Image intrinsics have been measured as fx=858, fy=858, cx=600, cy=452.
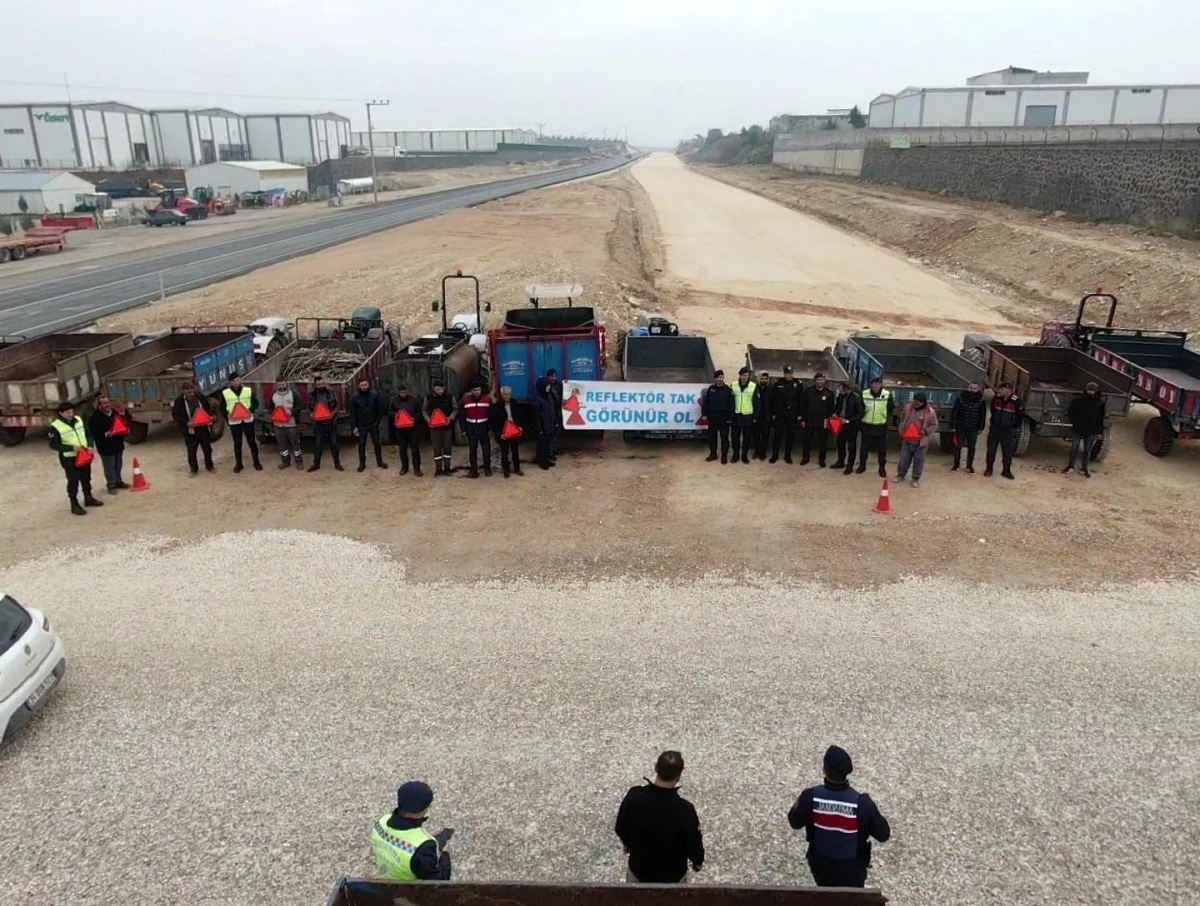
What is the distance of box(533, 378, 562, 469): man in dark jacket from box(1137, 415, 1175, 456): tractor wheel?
1079 cm

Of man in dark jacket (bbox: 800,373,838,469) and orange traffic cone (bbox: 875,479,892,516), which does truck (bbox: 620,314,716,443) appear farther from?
orange traffic cone (bbox: 875,479,892,516)

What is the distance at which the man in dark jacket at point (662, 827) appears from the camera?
5164 mm

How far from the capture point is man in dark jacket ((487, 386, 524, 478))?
14109 mm

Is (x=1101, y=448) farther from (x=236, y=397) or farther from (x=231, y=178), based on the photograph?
(x=231, y=178)

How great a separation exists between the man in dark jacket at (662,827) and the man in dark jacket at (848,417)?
33.3 ft

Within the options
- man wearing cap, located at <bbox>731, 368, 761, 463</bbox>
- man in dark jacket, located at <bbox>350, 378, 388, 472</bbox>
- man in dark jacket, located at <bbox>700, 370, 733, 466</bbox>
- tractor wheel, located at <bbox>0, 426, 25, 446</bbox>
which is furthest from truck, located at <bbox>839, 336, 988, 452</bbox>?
tractor wheel, located at <bbox>0, 426, 25, 446</bbox>

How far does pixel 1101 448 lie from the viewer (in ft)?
49.4

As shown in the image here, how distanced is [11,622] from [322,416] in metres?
7.24

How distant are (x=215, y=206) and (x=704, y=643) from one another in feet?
253

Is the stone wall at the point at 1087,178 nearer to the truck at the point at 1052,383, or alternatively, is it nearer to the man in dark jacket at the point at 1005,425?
the truck at the point at 1052,383

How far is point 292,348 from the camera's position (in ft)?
61.1

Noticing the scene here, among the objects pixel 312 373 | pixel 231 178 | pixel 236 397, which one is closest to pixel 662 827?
pixel 236 397

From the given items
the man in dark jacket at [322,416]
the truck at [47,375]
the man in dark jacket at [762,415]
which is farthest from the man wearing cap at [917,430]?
the truck at [47,375]

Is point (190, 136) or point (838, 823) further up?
point (190, 136)
